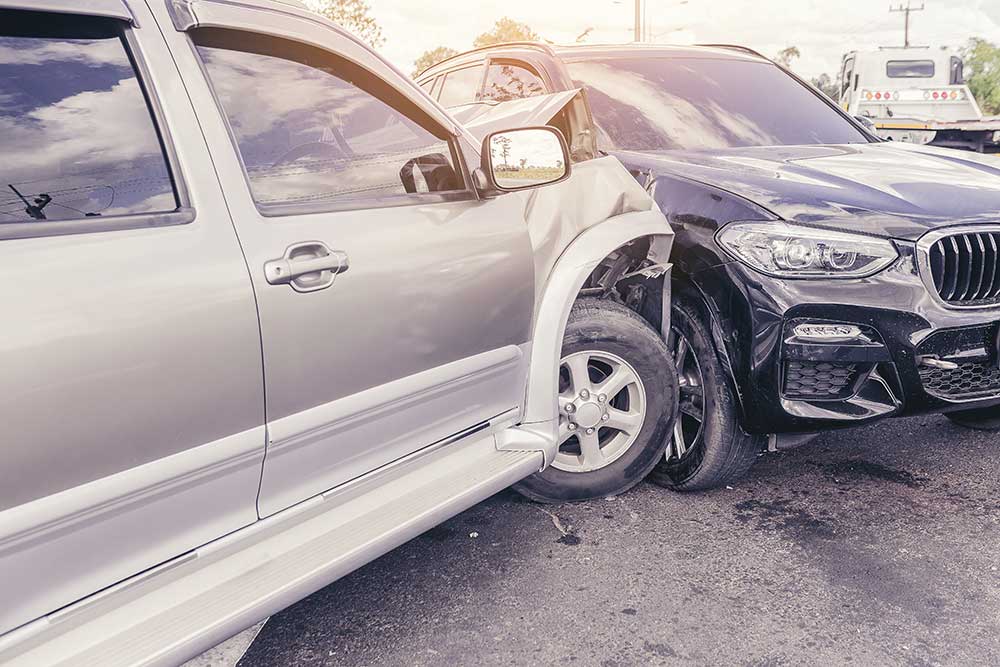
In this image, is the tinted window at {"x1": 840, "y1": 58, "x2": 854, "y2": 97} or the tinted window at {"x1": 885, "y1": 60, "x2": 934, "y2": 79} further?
the tinted window at {"x1": 840, "y1": 58, "x2": 854, "y2": 97}

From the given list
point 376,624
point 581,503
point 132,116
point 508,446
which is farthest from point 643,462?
point 132,116

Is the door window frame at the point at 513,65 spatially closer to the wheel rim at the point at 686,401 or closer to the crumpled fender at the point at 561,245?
the crumpled fender at the point at 561,245

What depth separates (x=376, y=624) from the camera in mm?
2498

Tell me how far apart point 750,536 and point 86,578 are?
212 cm

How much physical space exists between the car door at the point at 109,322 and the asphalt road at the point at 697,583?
0.76 metres

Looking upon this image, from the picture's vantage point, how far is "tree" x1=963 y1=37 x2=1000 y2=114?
55.5 metres

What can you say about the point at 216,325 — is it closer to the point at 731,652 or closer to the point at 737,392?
the point at 731,652

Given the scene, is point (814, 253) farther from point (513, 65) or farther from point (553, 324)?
point (513, 65)

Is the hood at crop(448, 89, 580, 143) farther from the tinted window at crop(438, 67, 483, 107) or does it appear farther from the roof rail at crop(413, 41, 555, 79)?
the tinted window at crop(438, 67, 483, 107)

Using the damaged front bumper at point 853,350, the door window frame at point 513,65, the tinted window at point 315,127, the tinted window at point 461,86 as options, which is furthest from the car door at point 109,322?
the tinted window at point 461,86

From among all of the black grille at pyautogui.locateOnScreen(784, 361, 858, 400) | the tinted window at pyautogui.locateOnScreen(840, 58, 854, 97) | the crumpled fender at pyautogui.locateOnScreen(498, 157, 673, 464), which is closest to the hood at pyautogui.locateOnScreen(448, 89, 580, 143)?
the crumpled fender at pyautogui.locateOnScreen(498, 157, 673, 464)

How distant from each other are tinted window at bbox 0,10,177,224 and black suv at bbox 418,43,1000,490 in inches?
76.6

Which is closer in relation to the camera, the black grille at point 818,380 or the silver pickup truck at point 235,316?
the silver pickup truck at point 235,316

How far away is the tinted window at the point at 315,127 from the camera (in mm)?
2053
